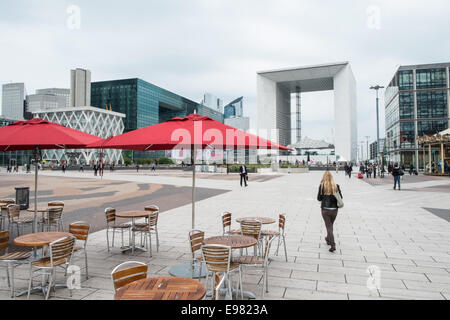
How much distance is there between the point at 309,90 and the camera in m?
97.1

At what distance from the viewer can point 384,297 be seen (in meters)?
4.26

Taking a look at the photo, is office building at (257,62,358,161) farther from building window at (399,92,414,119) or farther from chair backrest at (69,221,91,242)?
chair backrest at (69,221,91,242)

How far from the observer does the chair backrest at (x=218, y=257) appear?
3.89 meters

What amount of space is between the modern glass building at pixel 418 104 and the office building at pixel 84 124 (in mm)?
81200

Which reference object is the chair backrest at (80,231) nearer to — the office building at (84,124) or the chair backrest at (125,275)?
the chair backrest at (125,275)

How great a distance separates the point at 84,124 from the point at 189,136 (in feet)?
324

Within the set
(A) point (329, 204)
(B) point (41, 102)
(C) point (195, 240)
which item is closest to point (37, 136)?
(C) point (195, 240)

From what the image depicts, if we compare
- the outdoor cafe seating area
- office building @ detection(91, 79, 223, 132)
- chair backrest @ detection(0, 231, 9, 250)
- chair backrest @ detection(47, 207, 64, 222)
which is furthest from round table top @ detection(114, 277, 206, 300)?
office building @ detection(91, 79, 223, 132)

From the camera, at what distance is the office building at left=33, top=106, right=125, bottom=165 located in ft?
302

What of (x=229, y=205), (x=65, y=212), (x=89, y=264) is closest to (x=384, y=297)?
(x=89, y=264)

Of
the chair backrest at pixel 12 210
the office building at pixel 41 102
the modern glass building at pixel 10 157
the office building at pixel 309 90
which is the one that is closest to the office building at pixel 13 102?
the office building at pixel 41 102

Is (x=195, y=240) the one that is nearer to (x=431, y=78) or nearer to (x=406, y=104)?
(x=406, y=104)
